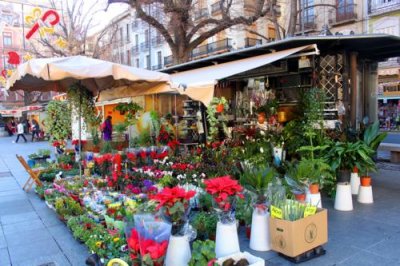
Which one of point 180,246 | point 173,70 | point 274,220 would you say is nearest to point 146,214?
point 180,246

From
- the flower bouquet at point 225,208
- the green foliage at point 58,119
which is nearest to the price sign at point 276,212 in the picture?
the flower bouquet at point 225,208

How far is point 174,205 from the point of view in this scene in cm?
301

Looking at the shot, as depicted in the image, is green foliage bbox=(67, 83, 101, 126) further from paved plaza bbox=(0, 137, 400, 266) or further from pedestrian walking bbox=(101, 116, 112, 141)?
pedestrian walking bbox=(101, 116, 112, 141)

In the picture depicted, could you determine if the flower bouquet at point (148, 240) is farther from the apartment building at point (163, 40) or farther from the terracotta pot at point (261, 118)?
the apartment building at point (163, 40)

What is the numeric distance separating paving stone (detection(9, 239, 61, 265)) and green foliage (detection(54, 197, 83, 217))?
2.07 feet

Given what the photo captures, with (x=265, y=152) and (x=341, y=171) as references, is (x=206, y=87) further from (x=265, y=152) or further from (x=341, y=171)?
(x=341, y=171)

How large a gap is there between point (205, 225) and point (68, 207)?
2342 millimetres

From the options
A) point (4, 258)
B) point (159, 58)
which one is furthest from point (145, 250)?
point (159, 58)

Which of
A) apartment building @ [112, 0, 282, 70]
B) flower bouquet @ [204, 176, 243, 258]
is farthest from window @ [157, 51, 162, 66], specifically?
flower bouquet @ [204, 176, 243, 258]

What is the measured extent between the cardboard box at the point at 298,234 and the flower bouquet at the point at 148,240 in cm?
121

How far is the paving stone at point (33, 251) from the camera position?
12.6 feet

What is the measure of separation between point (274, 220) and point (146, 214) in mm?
1351

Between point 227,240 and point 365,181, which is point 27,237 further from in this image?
point 365,181

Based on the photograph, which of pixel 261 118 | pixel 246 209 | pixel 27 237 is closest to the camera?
pixel 246 209
